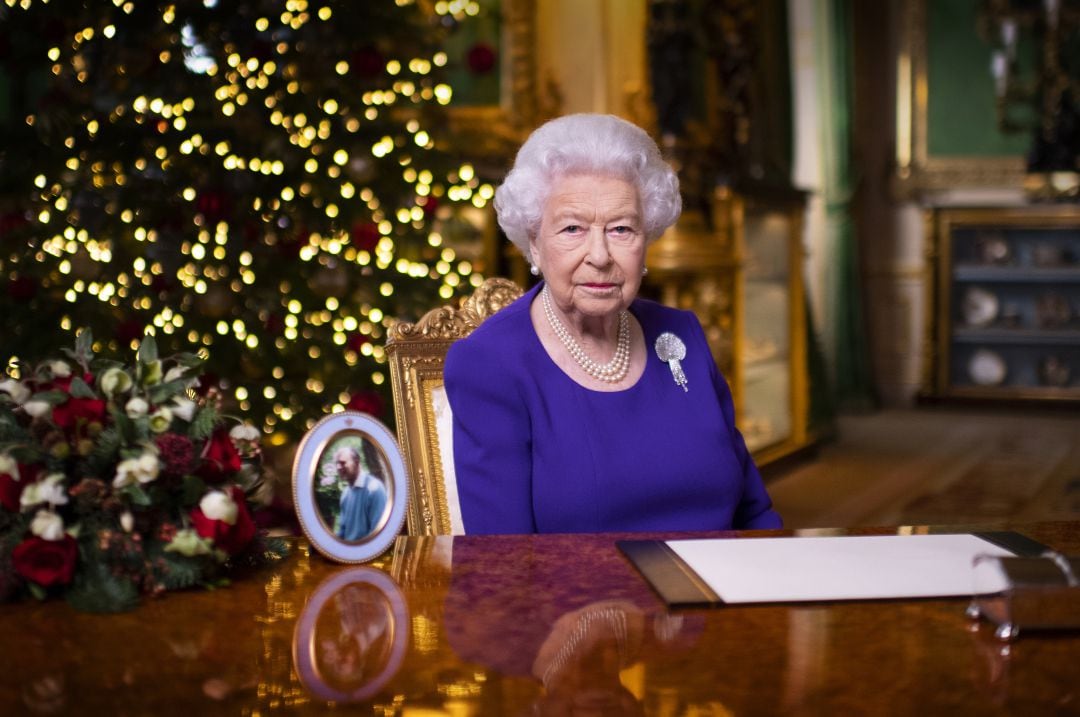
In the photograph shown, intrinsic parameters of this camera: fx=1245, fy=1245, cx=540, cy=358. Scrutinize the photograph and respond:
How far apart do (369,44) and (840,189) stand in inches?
190

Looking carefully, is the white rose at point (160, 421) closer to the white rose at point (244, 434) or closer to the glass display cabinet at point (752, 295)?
the white rose at point (244, 434)

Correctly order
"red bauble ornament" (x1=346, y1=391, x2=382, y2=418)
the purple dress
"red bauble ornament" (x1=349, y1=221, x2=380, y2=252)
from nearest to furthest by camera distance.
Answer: the purple dress → "red bauble ornament" (x1=346, y1=391, x2=382, y2=418) → "red bauble ornament" (x1=349, y1=221, x2=380, y2=252)

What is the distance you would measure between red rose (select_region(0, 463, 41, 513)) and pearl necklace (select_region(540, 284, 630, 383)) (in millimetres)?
1045

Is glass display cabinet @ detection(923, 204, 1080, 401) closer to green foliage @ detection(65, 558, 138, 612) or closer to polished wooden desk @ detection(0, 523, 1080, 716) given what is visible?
polished wooden desk @ detection(0, 523, 1080, 716)

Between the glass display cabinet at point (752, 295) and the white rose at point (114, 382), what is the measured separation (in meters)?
4.33

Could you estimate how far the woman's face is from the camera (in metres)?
2.05

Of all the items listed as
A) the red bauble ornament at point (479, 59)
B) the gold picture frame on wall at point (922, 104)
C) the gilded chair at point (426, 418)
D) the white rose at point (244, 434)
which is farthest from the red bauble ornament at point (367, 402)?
the gold picture frame on wall at point (922, 104)

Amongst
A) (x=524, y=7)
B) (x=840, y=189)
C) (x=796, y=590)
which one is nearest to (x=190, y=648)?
(x=796, y=590)

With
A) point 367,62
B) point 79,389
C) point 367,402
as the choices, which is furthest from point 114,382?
point 367,62

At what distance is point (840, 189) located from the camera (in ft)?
27.3

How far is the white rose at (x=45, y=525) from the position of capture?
1269mm

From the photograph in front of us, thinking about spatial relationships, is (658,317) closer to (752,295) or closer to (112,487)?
(112,487)

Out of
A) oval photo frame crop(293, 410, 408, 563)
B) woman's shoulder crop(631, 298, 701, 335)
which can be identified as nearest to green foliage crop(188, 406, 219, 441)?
oval photo frame crop(293, 410, 408, 563)

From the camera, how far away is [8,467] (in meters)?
1.28
